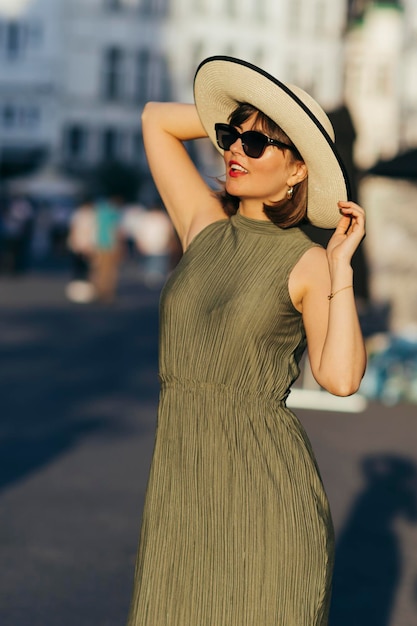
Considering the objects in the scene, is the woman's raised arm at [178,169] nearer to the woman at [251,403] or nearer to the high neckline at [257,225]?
the high neckline at [257,225]

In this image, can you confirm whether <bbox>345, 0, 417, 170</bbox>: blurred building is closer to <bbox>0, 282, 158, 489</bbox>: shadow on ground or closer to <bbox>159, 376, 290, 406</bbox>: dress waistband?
<bbox>0, 282, 158, 489</bbox>: shadow on ground

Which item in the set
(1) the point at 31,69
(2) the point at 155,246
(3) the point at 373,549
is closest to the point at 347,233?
(3) the point at 373,549

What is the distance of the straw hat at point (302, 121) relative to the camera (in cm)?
349

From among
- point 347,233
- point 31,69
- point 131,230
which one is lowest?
point 347,233

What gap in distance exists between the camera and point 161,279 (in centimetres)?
3322

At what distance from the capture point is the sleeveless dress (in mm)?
3420

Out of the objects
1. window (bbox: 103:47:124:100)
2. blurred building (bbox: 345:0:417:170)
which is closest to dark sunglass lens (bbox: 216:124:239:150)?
blurred building (bbox: 345:0:417:170)

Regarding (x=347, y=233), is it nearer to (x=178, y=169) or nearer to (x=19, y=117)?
(x=178, y=169)

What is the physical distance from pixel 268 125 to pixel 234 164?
5.1 inches

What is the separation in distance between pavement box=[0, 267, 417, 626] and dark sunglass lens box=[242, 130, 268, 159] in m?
2.72

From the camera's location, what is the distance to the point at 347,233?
134 inches

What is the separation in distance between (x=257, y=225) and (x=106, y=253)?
2161 centimetres

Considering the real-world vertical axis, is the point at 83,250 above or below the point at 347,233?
above

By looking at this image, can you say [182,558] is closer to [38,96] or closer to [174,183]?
[174,183]
